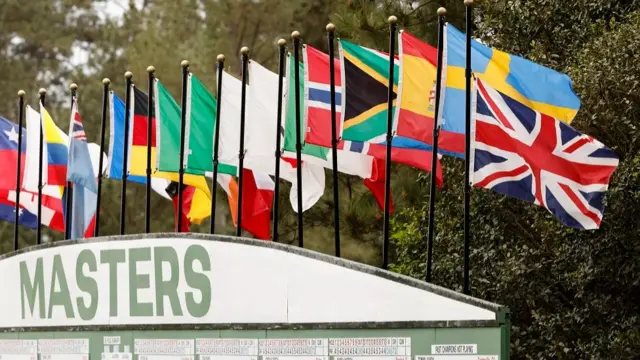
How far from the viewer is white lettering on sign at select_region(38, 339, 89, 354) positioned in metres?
16.8

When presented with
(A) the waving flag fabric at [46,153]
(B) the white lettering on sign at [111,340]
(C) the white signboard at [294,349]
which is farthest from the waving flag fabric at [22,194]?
(C) the white signboard at [294,349]

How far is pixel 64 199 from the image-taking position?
864 inches

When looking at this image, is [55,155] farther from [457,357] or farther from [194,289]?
[457,357]

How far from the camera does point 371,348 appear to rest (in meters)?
13.5

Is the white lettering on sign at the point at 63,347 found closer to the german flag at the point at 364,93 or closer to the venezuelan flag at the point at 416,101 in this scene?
the german flag at the point at 364,93

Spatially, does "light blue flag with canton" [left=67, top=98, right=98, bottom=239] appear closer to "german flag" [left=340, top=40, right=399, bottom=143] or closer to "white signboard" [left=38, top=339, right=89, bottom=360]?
"white signboard" [left=38, top=339, right=89, bottom=360]

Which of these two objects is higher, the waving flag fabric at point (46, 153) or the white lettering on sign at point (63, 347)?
the waving flag fabric at point (46, 153)

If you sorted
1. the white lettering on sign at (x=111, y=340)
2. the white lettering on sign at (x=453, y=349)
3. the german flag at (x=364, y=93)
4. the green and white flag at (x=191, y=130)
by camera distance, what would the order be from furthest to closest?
1. the green and white flag at (x=191, y=130)
2. the white lettering on sign at (x=111, y=340)
3. the german flag at (x=364, y=93)
4. the white lettering on sign at (x=453, y=349)

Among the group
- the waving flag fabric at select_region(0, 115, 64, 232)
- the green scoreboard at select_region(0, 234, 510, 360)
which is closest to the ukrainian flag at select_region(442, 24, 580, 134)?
the green scoreboard at select_region(0, 234, 510, 360)

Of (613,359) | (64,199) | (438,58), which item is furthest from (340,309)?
(64,199)

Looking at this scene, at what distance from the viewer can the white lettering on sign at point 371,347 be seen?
13242 mm

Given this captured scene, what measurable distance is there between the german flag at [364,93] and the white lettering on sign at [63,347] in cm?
460

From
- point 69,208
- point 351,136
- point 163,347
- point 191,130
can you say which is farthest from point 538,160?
point 69,208

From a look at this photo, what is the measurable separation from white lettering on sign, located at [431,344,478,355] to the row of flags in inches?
70.4
